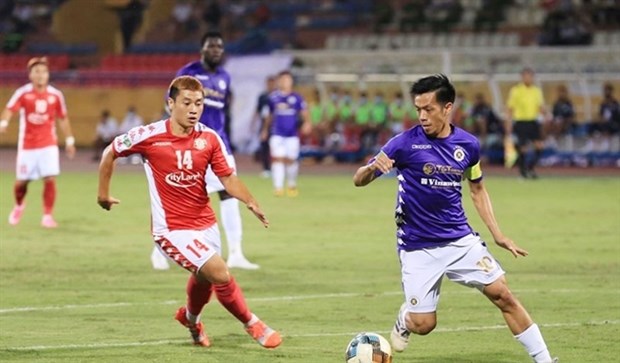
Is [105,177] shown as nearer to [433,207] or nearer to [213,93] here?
[433,207]

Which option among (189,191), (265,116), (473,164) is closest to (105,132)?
(265,116)

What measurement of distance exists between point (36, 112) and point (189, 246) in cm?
1060

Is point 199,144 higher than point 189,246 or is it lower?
higher

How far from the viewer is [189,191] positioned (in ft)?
34.4

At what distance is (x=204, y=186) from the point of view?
10602 mm

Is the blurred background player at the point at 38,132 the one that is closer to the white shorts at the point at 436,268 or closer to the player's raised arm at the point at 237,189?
the player's raised arm at the point at 237,189

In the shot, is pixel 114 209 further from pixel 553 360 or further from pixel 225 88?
pixel 553 360

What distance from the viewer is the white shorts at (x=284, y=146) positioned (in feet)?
88.2

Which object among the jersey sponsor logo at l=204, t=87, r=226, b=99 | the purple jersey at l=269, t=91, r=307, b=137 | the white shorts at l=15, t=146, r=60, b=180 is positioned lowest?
the purple jersey at l=269, t=91, r=307, b=137

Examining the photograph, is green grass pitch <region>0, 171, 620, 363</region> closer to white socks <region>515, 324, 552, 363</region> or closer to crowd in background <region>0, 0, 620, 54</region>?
white socks <region>515, 324, 552, 363</region>

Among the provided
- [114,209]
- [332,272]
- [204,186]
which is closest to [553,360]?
[204,186]

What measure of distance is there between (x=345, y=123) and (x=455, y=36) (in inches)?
243

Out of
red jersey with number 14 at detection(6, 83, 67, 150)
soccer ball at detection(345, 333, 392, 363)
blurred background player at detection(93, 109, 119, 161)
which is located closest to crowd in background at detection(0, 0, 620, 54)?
blurred background player at detection(93, 109, 119, 161)

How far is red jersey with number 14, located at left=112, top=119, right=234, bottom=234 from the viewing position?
10461 millimetres
